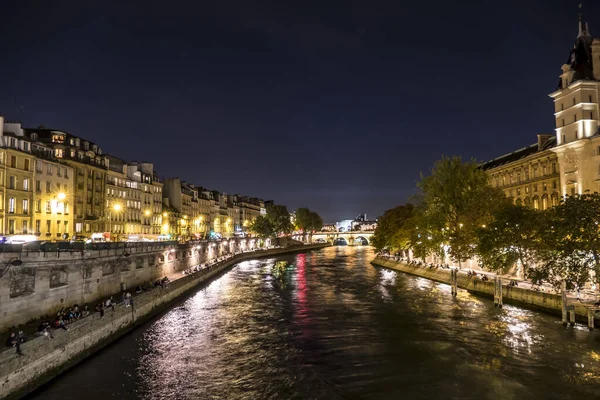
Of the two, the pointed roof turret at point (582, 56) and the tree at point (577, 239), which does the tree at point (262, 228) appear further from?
the tree at point (577, 239)

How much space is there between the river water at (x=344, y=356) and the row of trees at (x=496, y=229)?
5235 millimetres

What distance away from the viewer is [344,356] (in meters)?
A: 30.7

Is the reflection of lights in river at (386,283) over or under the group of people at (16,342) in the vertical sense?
under

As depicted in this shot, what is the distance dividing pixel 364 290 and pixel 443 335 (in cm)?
2661

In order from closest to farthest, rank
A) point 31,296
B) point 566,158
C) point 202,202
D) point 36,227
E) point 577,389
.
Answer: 1. point 577,389
2. point 31,296
3. point 36,227
4. point 566,158
5. point 202,202

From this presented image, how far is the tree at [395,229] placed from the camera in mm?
85688

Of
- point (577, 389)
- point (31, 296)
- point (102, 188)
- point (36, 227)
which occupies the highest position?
point (102, 188)

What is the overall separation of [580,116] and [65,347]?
66957mm

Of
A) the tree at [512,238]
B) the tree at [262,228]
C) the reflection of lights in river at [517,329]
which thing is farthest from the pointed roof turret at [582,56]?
the tree at [262,228]

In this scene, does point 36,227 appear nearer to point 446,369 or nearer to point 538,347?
point 446,369

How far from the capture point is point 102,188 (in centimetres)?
8750

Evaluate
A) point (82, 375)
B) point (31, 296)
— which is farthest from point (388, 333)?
point (31, 296)

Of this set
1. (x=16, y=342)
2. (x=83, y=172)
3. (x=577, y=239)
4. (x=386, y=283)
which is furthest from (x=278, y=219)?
(x=16, y=342)

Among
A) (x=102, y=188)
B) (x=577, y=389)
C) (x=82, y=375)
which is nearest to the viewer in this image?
(x=577, y=389)
